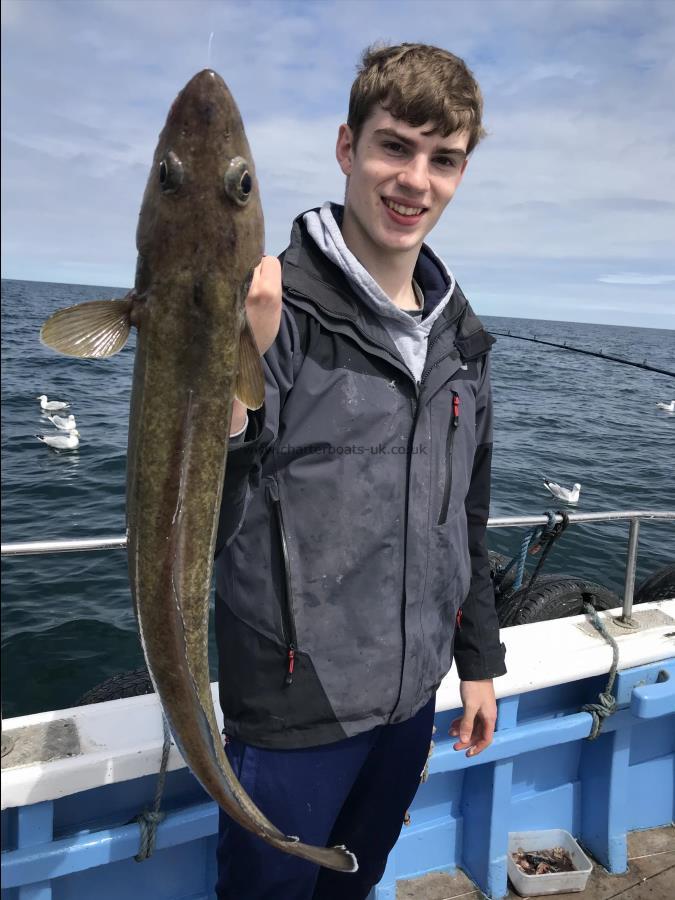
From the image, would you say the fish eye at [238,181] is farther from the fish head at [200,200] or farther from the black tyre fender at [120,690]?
the black tyre fender at [120,690]

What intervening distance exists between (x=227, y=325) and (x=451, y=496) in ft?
3.94

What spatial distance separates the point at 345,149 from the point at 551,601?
347cm

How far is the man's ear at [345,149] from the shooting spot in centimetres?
256

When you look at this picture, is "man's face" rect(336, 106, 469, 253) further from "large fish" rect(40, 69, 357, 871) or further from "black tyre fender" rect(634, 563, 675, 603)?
"black tyre fender" rect(634, 563, 675, 603)

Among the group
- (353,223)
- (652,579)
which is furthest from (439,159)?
(652,579)

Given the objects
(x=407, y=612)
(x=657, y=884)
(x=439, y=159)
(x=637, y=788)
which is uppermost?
(x=439, y=159)

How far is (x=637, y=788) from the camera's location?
430cm

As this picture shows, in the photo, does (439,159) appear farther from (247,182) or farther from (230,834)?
(230,834)

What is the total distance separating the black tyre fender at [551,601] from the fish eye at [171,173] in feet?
13.0

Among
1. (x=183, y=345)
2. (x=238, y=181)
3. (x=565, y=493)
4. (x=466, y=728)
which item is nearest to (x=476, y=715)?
(x=466, y=728)

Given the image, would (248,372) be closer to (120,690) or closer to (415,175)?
(415,175)

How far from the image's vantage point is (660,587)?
222 inches

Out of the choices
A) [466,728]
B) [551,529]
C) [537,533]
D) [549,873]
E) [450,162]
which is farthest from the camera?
[537,533]

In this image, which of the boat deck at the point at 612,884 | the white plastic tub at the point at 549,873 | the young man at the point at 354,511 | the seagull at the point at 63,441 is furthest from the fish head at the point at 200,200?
the seagull at the point at 63,441
